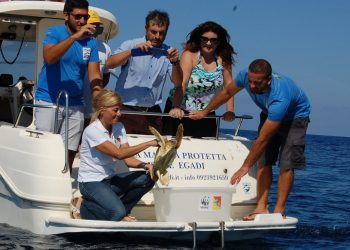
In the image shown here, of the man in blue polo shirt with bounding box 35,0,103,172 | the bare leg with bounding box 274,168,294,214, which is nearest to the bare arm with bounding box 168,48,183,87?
the man in blue polo shirt with bounding box 35,0,103,172

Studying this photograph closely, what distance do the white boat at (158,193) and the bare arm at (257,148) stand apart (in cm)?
13

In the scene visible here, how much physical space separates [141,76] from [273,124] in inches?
61.3

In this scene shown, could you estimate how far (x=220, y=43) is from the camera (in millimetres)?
8164

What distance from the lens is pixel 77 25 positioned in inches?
289

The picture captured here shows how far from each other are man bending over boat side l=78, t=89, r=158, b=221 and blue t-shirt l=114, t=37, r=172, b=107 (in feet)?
3.44

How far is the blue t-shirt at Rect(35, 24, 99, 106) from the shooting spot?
24.4 feet

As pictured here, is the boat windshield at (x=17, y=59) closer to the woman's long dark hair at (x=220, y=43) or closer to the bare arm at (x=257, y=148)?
the woman's long dark hair at (x=220, y=43)

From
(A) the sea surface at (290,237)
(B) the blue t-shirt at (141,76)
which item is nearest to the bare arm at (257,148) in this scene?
(A) the sea surface at (290,237)

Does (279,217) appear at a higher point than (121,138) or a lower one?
lower

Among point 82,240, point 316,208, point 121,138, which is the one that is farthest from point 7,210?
point 316,208

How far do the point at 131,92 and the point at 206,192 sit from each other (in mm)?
1646

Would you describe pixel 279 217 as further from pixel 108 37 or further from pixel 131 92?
pixel 108 37

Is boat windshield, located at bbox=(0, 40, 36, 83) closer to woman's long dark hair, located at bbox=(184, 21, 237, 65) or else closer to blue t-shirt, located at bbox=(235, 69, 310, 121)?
woman's long dark hair, located at bbox=(184, 21, 237, 65)

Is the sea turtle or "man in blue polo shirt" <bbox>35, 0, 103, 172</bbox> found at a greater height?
"man in blue polo shirt" <bbox>35, 0, 103, 172</bbox>
